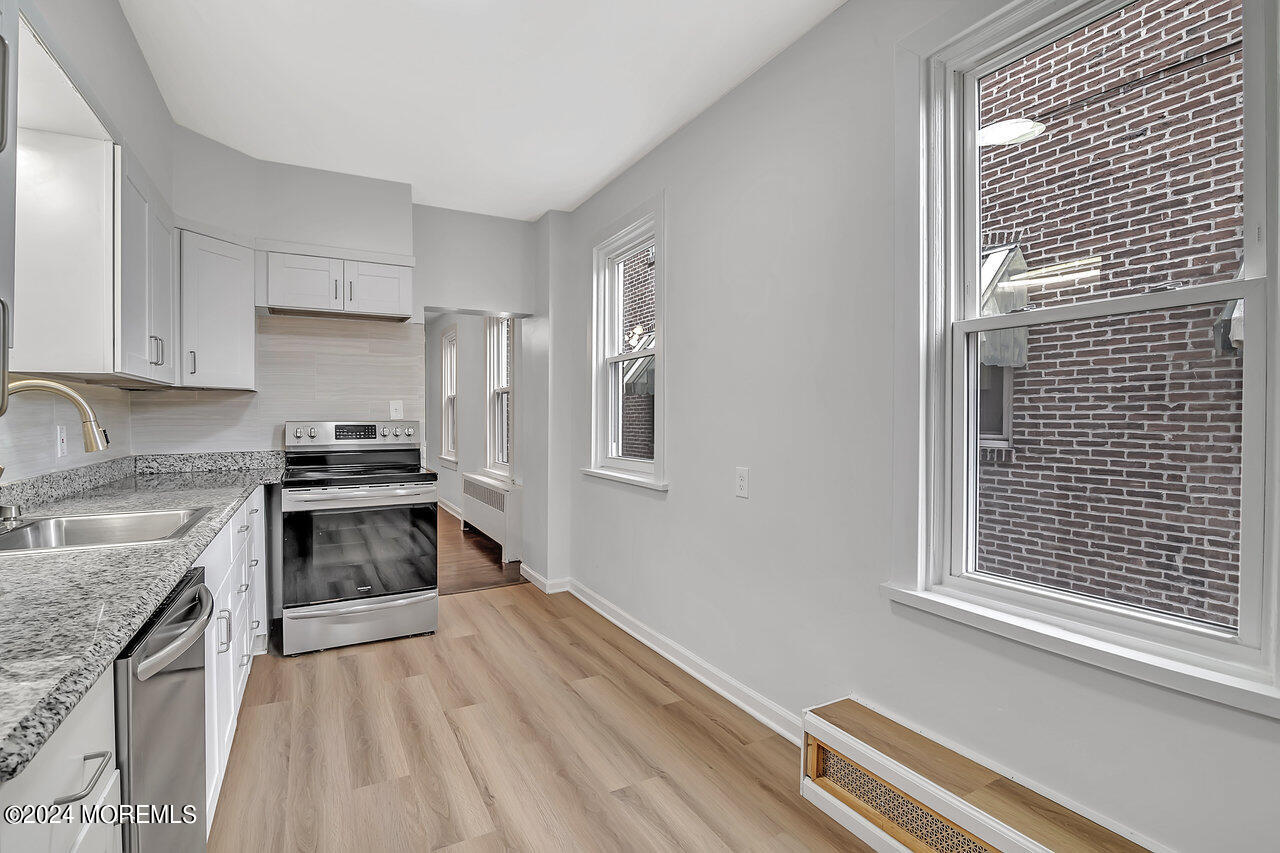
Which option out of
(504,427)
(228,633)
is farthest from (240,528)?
(504,427)

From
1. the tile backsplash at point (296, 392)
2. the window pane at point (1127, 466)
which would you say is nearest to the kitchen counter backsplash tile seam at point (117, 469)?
the tile backsplash at point (296, 392)

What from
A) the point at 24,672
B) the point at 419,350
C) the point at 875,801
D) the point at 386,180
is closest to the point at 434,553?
the point at 419,350

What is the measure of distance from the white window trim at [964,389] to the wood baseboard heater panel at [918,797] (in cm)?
38

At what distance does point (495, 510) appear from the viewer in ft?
17.1

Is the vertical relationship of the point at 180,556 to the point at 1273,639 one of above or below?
above

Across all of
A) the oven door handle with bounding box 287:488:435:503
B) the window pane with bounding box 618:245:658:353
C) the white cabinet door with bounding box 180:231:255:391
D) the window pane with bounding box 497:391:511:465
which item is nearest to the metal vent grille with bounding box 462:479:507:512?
the window pane with bounding box 497:391:511:465

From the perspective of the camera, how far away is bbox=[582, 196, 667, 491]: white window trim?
311 cm

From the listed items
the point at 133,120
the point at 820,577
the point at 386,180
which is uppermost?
the point at 386,180

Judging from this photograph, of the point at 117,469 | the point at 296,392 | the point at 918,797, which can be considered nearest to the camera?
the point at 918,797

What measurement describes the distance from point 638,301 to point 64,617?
289 cm

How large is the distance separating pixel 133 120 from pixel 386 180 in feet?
4.72

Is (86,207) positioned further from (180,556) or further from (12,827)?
(12,827)

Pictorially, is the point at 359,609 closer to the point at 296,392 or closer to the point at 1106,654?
the point at 296,392

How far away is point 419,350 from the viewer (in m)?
3.99
